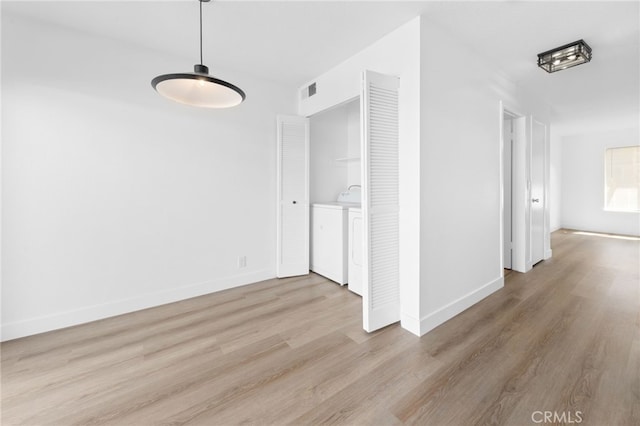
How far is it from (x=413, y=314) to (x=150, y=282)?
263 centimetres

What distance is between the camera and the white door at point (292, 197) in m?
3.60

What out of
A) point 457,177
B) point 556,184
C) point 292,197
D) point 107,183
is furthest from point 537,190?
point 107,183

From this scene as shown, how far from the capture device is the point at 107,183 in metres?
2.56

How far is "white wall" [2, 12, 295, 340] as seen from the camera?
87.2 inches

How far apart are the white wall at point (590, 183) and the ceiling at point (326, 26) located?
499 centimetres

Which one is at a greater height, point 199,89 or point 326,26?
point 326,26

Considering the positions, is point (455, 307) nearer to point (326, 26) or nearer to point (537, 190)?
point (326, 26)

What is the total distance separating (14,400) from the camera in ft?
5.07

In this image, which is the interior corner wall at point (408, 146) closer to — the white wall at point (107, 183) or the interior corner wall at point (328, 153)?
the interior corner wall at point (328, 153)

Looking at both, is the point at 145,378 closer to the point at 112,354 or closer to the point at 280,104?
the point at 112,354

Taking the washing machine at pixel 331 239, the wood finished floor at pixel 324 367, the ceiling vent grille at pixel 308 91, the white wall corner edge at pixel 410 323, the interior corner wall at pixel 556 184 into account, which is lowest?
the wood finished floor at pixel 324 367

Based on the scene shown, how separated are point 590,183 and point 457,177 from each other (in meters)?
7.43

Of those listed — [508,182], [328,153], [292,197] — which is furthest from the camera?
[328,153]

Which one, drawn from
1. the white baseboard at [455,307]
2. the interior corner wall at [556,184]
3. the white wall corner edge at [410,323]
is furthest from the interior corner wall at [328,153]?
the interior corner wall at [556,184]
